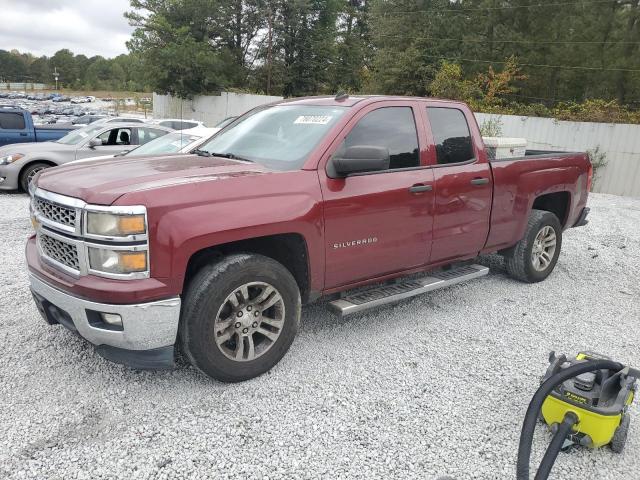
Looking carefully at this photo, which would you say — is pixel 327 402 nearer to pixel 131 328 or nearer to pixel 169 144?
pixel 131 328

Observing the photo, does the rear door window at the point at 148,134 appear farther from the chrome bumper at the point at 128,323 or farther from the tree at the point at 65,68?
the tree at the point at 65,68

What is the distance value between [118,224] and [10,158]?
8793 mm

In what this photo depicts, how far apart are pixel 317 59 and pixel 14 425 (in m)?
36.3

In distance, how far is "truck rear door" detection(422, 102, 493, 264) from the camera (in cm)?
433

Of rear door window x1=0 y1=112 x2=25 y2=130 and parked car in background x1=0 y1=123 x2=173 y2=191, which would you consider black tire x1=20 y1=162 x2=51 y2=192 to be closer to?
parked car in background x1=0 y1=123 x2=173 y2=191

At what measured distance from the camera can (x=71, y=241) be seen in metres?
2.97

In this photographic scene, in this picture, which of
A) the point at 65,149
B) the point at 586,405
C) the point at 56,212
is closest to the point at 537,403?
the point at 586,405

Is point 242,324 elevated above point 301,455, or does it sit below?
above

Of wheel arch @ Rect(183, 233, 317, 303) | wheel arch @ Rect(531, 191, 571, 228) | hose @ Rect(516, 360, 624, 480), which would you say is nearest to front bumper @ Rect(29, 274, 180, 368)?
wheel arch @ Rect(183, 233, 317, 303)

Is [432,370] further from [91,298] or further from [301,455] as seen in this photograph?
[91,298]

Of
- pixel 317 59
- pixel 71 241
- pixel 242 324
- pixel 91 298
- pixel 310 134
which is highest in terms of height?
pixel 317 59

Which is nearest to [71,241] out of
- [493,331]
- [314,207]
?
[314,207]

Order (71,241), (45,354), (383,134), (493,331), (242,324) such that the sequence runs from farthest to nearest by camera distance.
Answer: (493,331) < (383,134) < (45,354) < (242,324) < (71,241)

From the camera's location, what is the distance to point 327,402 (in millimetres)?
3225
